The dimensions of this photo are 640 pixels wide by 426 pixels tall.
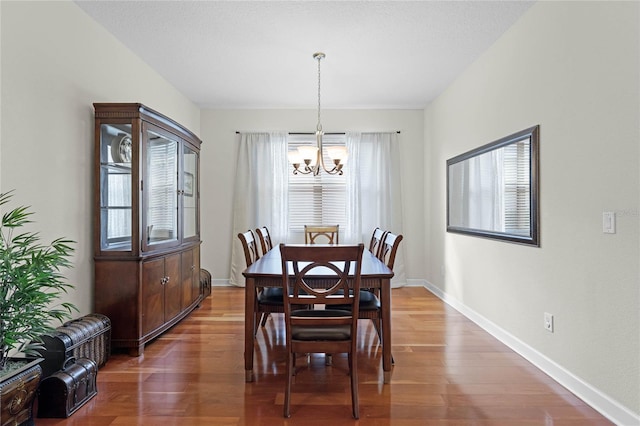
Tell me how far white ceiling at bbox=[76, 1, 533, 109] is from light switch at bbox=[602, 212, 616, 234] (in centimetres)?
170

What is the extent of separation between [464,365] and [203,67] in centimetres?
370

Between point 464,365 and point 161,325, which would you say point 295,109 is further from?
point 464,365

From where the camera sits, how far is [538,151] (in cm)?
273

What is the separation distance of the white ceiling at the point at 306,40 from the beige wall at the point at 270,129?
704 mm

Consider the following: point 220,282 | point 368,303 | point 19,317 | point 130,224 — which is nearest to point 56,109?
point 130,224

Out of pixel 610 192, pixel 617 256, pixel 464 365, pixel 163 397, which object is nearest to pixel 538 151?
pixel 610 192

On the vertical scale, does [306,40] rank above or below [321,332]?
above

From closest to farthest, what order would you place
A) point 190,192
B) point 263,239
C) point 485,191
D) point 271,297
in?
point 271,297 < point 485,191 < point 263,239 < point 190,192

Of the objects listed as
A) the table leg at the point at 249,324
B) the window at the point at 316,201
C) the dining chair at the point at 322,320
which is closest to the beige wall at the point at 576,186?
the dining chair at the point at 322,320

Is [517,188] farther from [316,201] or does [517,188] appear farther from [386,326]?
[316,201]

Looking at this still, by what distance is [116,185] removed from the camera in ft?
10.0

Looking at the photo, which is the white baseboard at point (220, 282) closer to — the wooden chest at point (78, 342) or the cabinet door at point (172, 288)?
the cabinet door at point (172, 288)

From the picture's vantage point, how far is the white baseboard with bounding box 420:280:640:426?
1.96m

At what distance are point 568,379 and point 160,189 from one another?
11.3 feet
